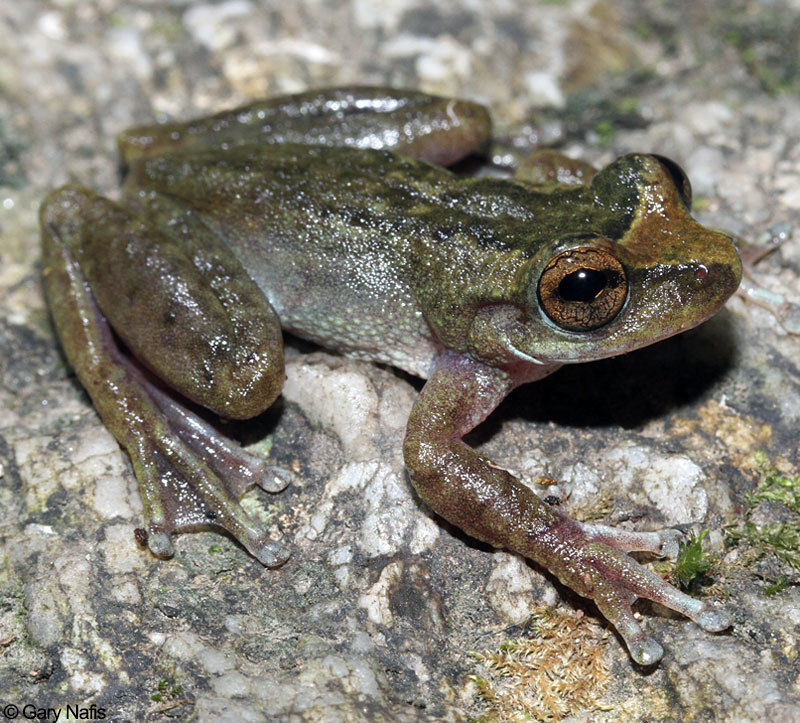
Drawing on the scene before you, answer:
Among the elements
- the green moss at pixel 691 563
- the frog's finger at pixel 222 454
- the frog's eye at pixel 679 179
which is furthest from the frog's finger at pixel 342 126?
the green moss at pixel 691 563

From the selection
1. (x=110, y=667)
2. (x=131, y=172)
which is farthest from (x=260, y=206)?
(x=110, y=667)

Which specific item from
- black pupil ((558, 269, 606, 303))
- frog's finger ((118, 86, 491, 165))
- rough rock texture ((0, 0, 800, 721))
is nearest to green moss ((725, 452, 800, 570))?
rough rock texture ((0, 0, 800, 721))

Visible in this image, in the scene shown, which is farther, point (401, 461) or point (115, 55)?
point (115, 55)

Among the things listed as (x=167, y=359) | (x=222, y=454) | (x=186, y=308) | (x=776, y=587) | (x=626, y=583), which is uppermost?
(x=186, y=308)

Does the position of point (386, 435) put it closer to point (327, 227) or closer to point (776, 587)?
point (327, 227)

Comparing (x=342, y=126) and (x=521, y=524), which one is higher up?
(x=342, y=126)

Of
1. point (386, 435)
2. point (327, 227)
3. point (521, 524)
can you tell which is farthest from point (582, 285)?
point (327, 227)

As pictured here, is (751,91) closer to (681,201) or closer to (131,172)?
(681,201)

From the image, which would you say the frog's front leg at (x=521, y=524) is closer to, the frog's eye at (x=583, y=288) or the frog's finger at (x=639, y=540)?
the frog's finger at (x=639, y=540)
